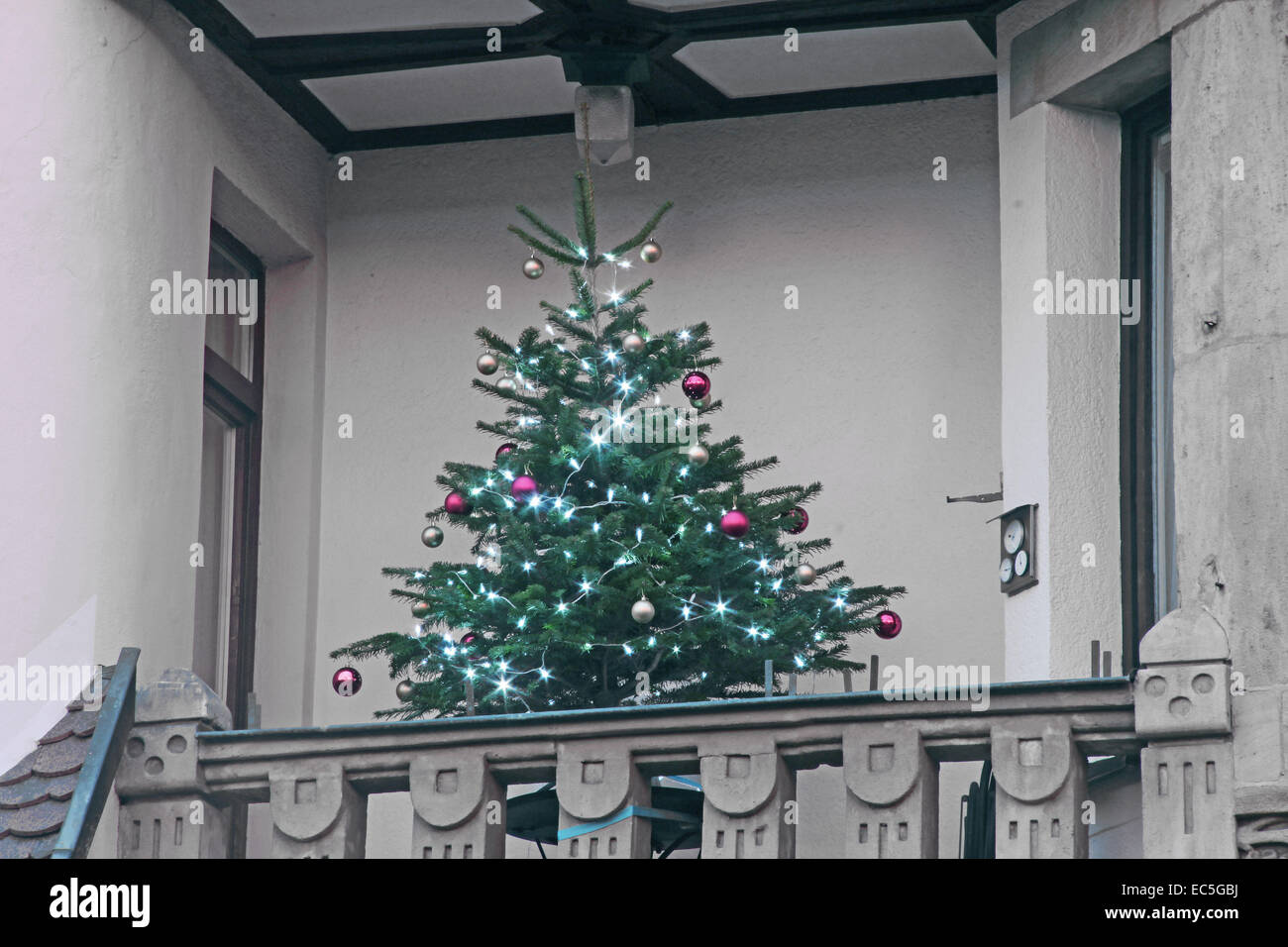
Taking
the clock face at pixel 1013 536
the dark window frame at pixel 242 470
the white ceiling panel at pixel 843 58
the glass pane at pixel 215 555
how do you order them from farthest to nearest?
the dark window frame at pixel 242 470, the glass pane at pixel 215 555, the white ceiling panel at pixel 843 58, the clock face at pixel 1013 536

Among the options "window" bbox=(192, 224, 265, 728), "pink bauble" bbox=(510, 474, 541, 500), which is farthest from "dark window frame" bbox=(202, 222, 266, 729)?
"pink bauble" bbox=(510, 474, 541, 500)

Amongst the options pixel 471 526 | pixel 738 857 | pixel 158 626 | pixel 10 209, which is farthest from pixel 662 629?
pixel 10 209

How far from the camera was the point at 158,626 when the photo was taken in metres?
8.23

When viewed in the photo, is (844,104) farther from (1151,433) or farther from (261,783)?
(261,783)

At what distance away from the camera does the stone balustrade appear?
6098 millimetres

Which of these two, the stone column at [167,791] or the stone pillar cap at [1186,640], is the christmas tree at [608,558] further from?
the stone pillar cap at [1186,640]

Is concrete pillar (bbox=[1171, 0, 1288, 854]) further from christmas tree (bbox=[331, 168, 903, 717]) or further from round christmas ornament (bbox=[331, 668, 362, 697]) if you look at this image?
round christmas ornament (bbox=[331, 668, 362, 697])

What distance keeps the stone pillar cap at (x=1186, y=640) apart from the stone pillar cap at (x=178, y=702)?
111 inches

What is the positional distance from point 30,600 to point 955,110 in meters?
4.40

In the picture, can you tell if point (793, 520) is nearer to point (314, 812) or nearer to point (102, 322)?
point (314, 812)

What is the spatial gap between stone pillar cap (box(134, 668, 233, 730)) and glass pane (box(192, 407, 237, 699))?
2155mm

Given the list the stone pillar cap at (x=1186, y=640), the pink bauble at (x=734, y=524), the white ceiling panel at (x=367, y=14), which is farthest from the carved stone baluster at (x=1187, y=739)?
the white ceiling panel at (x=367, y=14)

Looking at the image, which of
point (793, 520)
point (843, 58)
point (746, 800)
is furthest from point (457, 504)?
point (843, 58)

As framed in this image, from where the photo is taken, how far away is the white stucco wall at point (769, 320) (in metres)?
9.38
